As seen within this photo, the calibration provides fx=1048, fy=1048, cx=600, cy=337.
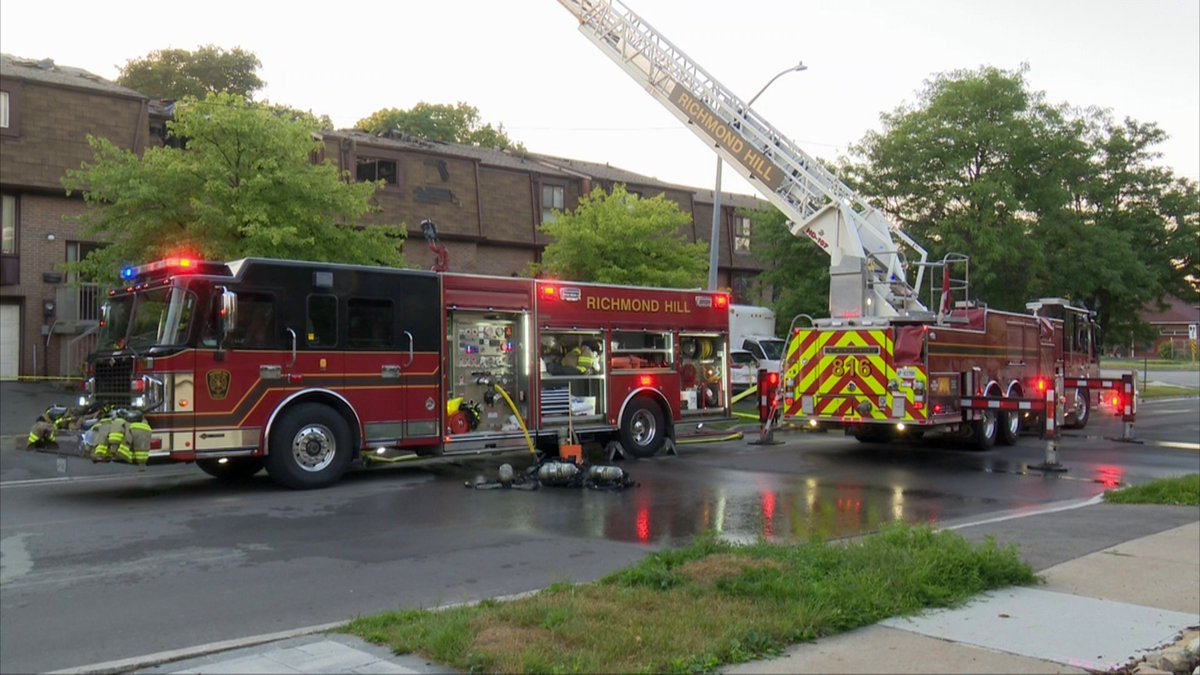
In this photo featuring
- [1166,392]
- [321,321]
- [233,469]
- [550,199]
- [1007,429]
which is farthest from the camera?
[1166,392]

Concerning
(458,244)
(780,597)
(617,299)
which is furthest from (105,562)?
(458,244)

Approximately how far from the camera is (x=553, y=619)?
19.2 ft

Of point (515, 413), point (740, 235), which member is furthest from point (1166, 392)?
point (515, 413)

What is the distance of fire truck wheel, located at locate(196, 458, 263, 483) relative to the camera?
45.0 feet

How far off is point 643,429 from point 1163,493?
7.65 meters

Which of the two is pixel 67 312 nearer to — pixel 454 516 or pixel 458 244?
pixel 458 244

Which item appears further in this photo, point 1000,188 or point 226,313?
point 1000,188

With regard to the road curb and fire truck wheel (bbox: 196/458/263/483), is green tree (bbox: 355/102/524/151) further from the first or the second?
the road curb

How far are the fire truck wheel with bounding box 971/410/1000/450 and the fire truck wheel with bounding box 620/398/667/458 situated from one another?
5.56 metres

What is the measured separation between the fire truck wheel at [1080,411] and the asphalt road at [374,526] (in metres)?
5.85

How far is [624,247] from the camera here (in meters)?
26.9

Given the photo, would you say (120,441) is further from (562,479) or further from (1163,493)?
(1163,493)

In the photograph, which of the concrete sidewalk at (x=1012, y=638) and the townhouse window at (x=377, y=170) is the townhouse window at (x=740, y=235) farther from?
the concrete sidewalk at (x=1012, y=638)

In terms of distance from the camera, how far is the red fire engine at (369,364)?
12.1m
